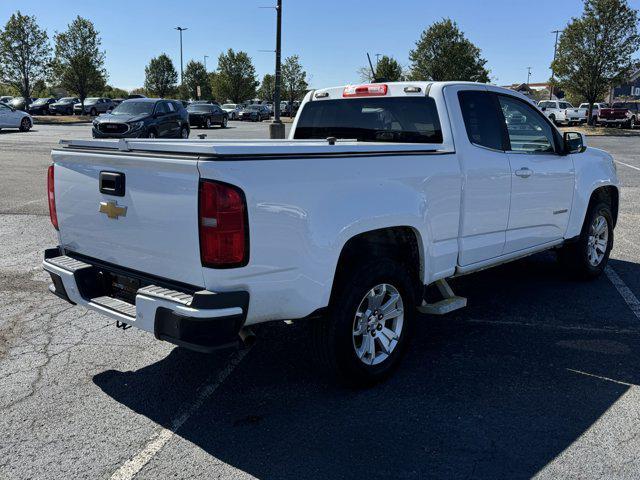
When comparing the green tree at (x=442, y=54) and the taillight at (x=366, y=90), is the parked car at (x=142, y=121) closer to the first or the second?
the taillight at (x=366, y=90)

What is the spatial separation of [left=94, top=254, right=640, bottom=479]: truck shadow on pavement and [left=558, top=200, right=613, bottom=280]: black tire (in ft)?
3.11

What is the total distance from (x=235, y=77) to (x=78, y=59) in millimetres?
26974

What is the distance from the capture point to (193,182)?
306 centimetres

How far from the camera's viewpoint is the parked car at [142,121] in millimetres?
20969

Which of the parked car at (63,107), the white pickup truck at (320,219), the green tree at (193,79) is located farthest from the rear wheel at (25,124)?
the green tree at (193,79)

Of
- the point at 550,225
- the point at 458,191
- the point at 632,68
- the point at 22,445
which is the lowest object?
the point at 22,445

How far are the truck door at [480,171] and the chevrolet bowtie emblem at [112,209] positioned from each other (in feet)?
7.59

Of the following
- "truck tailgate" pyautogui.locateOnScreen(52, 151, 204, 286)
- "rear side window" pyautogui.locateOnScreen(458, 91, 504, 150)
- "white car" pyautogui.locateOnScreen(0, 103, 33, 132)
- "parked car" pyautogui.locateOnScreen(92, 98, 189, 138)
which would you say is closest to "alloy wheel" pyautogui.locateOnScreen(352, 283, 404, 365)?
"truck tailgate" pyautogui.locateOnScreen(52, 151, 204, 286)

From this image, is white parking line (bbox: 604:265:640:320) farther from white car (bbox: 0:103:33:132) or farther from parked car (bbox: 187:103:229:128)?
parked car (bbox: 187:103:229:128)

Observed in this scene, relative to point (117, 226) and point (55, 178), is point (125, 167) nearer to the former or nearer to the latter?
point (117, 226)

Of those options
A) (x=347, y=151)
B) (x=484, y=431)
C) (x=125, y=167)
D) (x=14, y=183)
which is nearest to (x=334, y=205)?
(x=347, y=151)

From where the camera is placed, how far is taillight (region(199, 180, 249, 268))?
3004 mm

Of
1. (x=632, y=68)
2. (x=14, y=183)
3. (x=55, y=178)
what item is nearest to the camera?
(x=55, y=178)

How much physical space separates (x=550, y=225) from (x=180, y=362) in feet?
11.2
